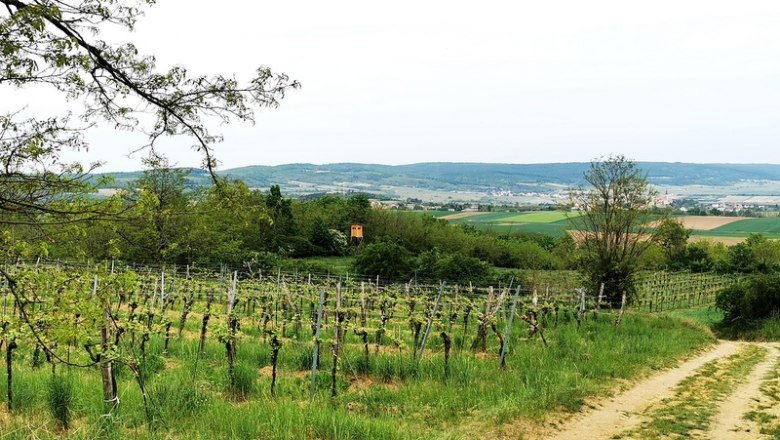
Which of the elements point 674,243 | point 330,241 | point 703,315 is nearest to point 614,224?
point 703,315

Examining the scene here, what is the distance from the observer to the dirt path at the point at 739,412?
826 cm

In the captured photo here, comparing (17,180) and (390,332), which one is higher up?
(17,180)

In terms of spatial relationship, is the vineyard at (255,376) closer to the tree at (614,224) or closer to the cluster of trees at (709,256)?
the tree at (614,224)

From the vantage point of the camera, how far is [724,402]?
33.2 feet

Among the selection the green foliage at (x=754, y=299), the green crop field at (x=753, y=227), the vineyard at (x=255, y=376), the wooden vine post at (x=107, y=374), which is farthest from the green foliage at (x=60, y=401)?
the green crop field at (x=753, y=227)

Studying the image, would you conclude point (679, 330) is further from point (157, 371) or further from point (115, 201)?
point (115, 201)

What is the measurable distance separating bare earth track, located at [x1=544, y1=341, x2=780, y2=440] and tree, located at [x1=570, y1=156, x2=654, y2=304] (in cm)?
1119

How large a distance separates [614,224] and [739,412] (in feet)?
50.1

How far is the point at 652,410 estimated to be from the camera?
9.48 m

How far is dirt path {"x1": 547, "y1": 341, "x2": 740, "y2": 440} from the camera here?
827cm

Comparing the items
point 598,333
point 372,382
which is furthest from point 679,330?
point 372,382

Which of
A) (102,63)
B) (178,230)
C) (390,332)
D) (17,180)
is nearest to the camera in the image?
(17,180)

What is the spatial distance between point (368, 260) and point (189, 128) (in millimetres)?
38152

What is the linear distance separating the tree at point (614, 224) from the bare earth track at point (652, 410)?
1119cm
